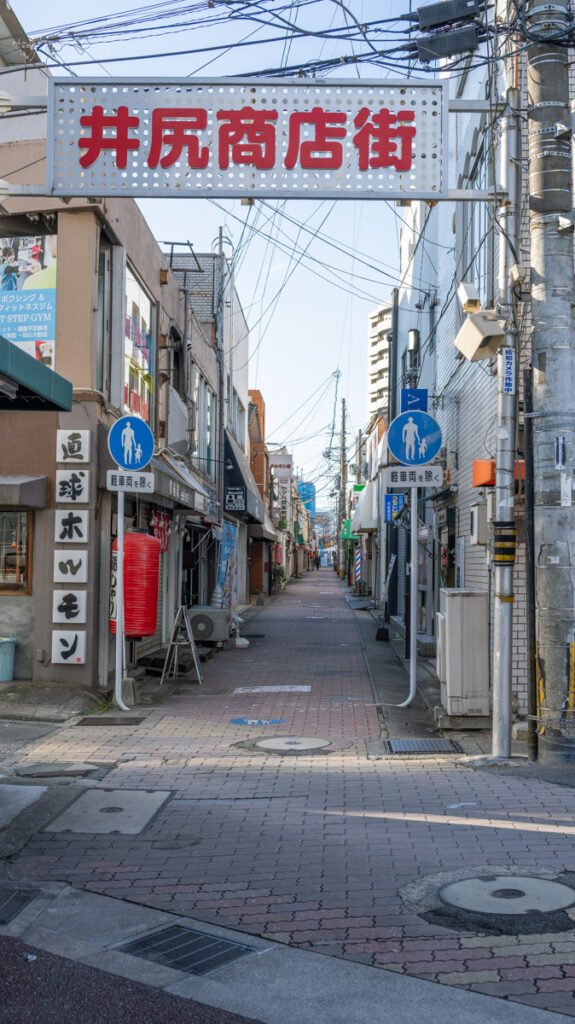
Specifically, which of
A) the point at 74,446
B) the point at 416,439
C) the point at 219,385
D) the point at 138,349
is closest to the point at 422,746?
the point at 416,439

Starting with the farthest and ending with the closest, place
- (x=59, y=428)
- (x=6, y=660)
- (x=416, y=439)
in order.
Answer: (x=59, y=428) → (x=6, y=660) → (x=416, y=439)

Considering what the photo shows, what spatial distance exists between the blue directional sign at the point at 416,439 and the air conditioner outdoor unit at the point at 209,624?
714 centimetres

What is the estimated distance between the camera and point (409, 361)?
75.4ft

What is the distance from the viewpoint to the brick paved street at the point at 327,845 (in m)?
4.69

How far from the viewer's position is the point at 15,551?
1311 centimetres

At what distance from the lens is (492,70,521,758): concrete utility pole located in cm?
882

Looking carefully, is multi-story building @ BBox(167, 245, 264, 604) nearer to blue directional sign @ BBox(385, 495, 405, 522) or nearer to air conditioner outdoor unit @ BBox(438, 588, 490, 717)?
blue directional sign @ BBox(385, 495, 405, 522)

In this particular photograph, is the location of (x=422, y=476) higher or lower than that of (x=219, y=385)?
lower

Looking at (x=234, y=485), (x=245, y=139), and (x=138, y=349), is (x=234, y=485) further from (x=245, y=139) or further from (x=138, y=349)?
(x=245, y=139)

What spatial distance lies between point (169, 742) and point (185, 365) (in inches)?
490

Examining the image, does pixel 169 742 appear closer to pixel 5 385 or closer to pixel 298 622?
pixel 5 385

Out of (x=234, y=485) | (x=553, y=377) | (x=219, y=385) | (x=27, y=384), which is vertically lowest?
(x=27, y=384)

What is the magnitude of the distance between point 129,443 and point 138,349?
4552 mm

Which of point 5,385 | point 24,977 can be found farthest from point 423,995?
point 5,385
